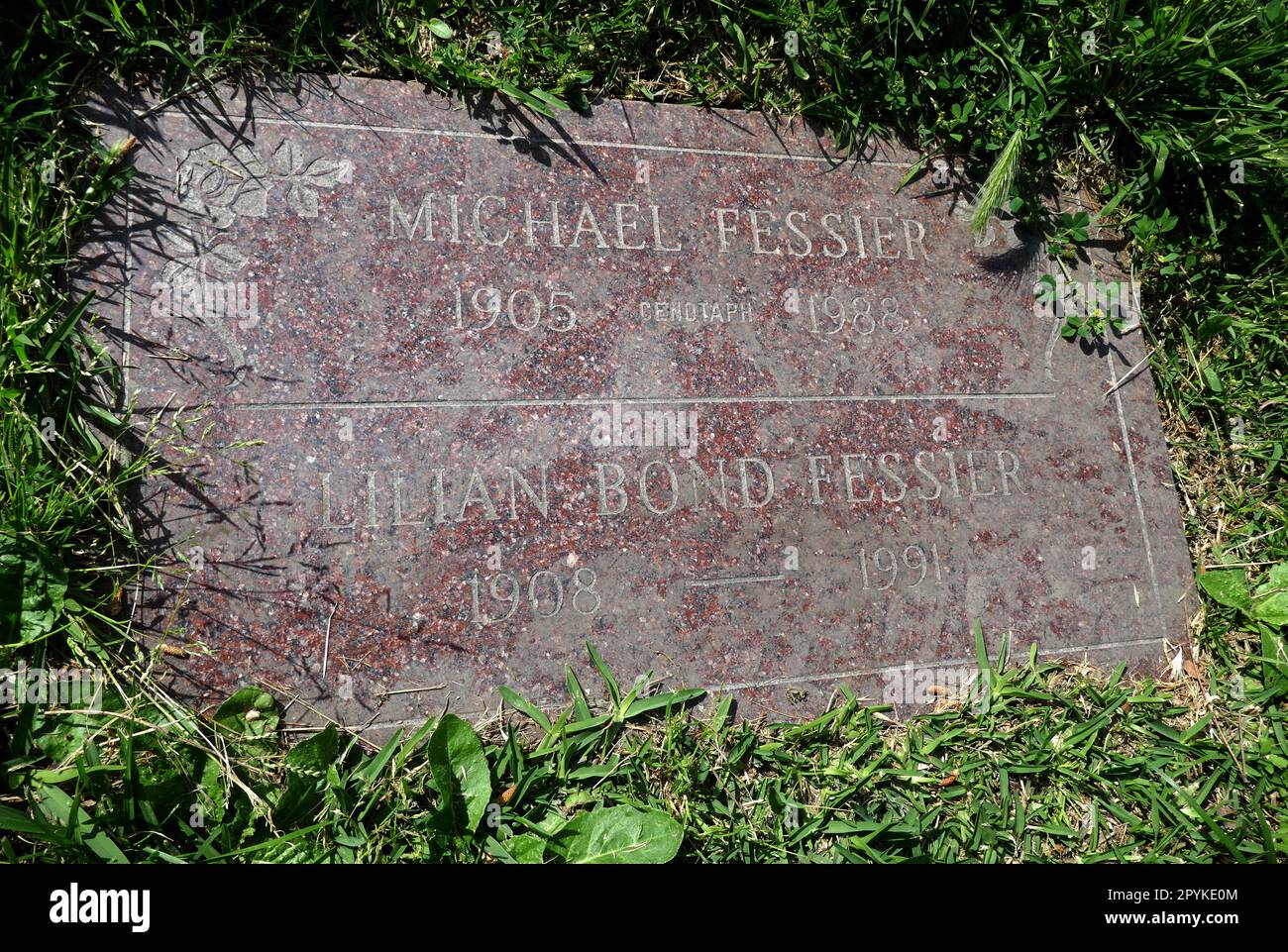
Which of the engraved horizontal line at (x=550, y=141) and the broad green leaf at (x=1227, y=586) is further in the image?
the broad green leaf at (x=1227, y=586)

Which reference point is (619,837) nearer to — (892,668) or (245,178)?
(892,668)

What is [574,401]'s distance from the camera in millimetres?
2557

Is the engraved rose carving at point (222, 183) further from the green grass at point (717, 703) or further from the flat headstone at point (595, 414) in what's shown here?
the green grass at point (717, 703)

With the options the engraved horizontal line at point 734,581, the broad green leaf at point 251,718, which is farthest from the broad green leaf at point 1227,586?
the broad green leaf at point 251,718

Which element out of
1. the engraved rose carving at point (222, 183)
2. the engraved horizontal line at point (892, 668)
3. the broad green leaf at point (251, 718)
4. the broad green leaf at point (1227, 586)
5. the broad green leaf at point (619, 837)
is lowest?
the broad green leaf at point (619, 837)

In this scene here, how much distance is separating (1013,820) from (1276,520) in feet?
5.26

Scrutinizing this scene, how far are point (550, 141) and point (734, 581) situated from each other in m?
1.55

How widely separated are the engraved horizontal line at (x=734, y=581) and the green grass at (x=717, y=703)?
373 millimetres

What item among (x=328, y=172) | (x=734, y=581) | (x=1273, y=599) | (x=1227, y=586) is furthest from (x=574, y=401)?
(x=1273, y=599)

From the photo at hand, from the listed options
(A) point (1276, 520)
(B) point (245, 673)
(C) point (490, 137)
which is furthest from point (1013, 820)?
(C) point (490, 137)

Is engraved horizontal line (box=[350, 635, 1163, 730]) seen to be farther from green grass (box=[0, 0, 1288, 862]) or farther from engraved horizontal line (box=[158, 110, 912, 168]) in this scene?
engraved horizontal line (box=[158, 110, 912, 168])

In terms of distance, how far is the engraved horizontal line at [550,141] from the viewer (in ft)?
8.25
